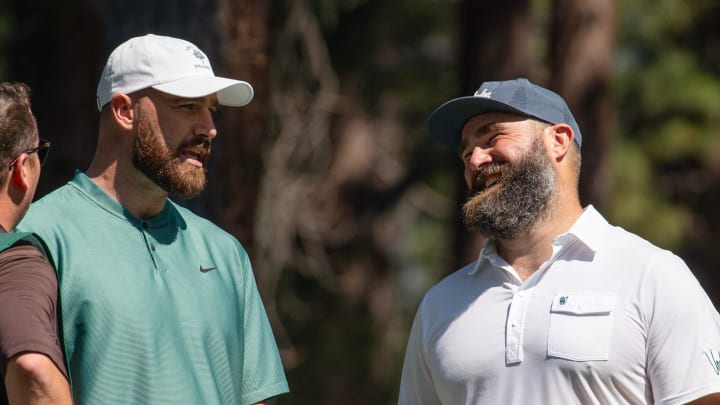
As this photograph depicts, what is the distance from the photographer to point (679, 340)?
11.3 ft

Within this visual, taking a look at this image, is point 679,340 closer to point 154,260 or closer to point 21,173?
point 154,260

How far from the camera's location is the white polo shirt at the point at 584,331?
11.4ft

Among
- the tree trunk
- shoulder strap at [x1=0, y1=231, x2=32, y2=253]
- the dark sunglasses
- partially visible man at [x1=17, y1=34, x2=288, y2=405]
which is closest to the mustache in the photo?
partially visible man at [x1=17, y1=34, x2=288, y2=405]

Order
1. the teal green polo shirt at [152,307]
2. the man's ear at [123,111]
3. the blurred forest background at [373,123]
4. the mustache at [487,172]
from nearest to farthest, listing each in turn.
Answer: the teal green polo shirt at [152,307] < the man's ear at [123,111] < the mustache at [487,172] < the blurred forest background at [373,123]

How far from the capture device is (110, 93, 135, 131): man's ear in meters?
3.72

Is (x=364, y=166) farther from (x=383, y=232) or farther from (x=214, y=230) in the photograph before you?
(x=214, y=230)

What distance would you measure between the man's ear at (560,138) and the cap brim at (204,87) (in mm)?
936

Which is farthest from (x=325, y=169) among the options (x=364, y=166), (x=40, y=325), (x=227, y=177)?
(x=40, y=325)

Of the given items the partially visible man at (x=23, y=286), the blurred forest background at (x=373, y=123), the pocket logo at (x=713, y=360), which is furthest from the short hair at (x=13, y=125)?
the blurred forest background at (x=373, y=123)

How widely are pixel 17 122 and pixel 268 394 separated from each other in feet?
3.60

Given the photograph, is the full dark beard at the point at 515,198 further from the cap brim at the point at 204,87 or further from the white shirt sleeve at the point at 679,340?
the cap brim at the point at 204,87

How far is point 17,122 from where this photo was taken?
325 centimetres

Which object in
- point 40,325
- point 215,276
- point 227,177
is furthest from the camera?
point 227,177

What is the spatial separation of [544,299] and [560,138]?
1.90 feet
